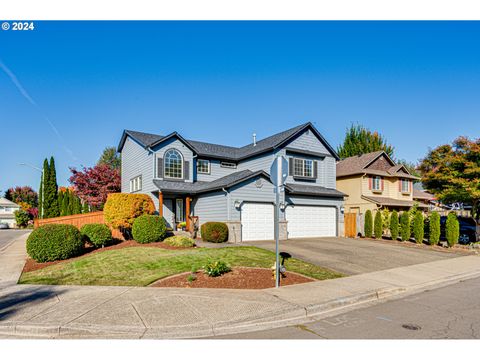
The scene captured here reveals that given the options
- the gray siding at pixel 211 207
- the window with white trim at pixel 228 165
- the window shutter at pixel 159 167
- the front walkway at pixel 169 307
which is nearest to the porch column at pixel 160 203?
the window shutter at pixel 159 167

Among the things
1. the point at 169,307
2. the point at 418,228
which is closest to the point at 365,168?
the point at 418,228

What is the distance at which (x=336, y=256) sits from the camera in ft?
46.1

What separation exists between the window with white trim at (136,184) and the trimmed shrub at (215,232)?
8160mm

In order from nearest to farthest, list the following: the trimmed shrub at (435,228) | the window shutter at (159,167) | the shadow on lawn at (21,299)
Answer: the shadow on lawn at (21,299), the trimmed shrub at (435,228), the window shutter at (159,167)

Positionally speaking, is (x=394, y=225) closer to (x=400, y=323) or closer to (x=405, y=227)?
(x=405, y=227)

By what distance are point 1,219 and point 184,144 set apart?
60.4 metres

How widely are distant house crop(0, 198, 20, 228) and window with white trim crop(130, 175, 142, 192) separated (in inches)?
2080

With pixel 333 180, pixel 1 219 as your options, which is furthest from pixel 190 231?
pixel 1 219

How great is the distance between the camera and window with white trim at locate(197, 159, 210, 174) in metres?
24.3

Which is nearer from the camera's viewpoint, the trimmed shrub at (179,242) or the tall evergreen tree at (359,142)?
the trimmed shrub at (179,242)

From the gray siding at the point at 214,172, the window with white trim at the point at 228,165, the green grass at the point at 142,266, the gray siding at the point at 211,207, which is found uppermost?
the window with white trim at the point at 228,165

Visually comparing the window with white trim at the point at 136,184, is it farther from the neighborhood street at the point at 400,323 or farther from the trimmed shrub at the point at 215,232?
the neighborhood street at the point at 400,323

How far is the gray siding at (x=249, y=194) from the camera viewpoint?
18906 millimetres
